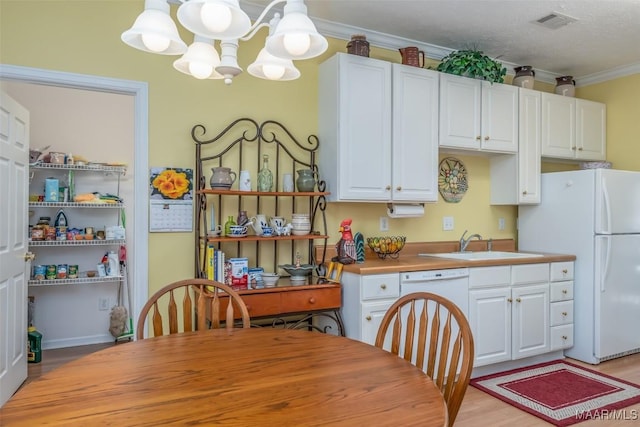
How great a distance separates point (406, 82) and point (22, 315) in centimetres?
307

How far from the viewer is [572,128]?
407 cm

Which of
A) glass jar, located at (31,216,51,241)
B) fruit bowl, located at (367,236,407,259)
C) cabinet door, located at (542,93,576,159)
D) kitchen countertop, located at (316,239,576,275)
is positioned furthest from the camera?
cabinet door, located at (542,93,576,159)

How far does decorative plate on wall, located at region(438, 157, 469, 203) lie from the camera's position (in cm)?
378

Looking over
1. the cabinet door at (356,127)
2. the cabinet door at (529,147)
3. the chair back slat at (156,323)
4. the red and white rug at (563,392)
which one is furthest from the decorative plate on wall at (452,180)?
the chair back slat at (156,323)

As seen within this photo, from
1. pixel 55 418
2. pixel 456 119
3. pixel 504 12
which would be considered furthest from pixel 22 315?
pixel 504 12

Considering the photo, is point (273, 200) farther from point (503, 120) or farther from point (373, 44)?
point (503, 120)

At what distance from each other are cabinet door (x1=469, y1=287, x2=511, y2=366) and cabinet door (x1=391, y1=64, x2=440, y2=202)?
79 centimetres

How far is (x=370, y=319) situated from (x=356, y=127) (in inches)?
49.5

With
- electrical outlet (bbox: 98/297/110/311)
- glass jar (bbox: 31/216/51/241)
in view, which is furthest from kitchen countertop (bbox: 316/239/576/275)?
glass jar (bbox: 31/216/51/241)

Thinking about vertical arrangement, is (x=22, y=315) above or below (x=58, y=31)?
below

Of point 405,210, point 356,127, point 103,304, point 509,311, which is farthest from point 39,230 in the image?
point 509,311

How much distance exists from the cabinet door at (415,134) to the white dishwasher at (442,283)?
572 millimetres

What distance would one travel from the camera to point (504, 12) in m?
3.01

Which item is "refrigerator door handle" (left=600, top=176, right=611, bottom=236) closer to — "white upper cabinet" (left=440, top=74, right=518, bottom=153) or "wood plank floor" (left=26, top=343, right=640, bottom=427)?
"white upper cabinet" (left=440, top=74, right=518, bottom=153)
